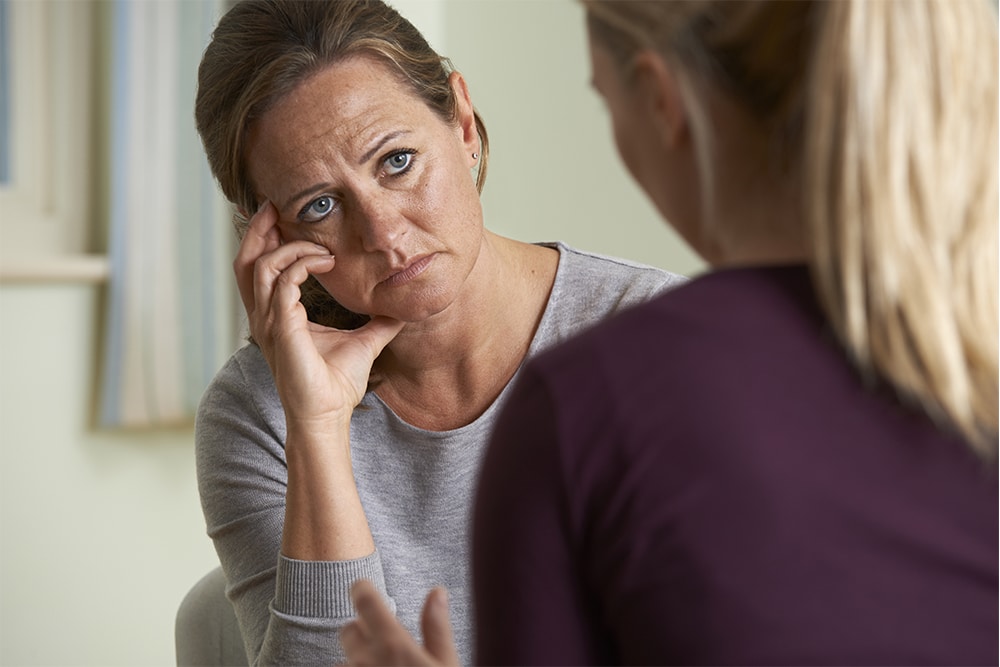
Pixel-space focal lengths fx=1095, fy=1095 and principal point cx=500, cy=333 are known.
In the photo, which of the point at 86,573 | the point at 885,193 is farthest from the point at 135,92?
the point at 885,193

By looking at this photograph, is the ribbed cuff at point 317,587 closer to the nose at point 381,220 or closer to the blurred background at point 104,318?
the nose at point 381,220

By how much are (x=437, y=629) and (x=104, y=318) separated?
1855 millimetres

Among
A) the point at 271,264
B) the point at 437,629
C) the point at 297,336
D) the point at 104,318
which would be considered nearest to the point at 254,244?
the point at 271,264

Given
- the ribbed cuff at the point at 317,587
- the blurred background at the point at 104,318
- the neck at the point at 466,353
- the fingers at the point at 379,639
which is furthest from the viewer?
the blurred background at the point at 104,318

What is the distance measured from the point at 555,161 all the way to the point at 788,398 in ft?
7.69

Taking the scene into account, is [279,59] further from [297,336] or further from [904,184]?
[904,184]

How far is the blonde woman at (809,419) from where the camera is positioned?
1.86ft

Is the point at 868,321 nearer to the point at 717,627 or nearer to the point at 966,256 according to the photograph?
the point at 966,256

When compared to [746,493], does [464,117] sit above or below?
above

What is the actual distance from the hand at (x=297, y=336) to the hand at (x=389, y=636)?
0.61 meters

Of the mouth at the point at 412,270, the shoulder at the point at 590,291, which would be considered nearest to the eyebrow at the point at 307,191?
the mouth at the point at 412,270

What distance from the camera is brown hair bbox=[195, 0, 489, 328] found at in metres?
1.32

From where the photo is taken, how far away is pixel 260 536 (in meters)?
1.41

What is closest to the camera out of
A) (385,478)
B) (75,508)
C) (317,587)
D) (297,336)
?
(317,587)
